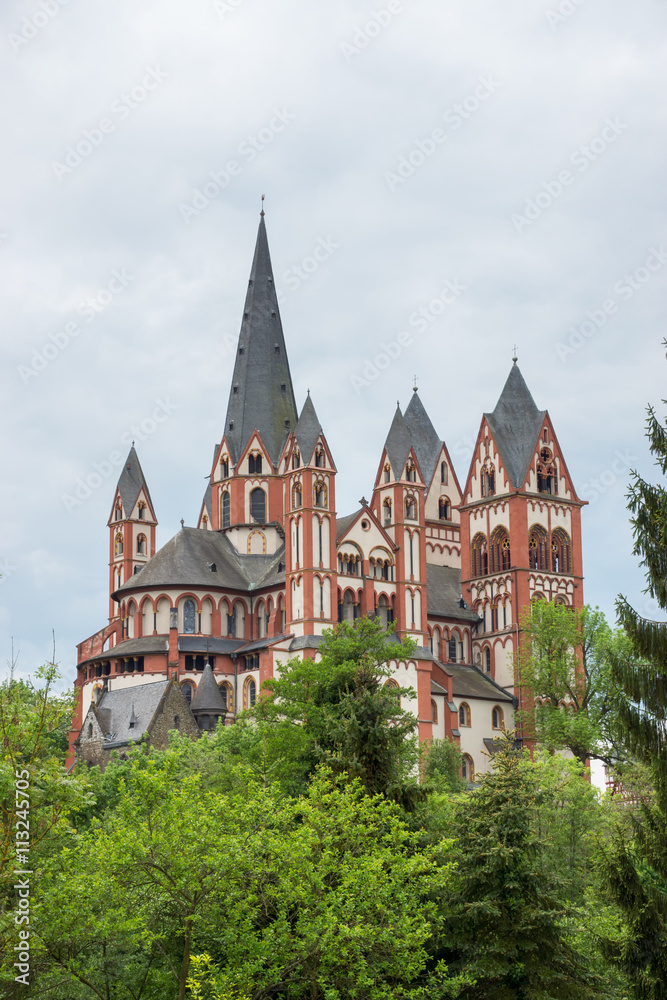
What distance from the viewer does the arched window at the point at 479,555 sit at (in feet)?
354

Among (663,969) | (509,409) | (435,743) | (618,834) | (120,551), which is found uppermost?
(509,409)

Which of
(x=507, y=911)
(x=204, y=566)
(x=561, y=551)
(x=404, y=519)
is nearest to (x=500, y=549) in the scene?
(x=561, y=551)

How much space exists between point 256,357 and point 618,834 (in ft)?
269

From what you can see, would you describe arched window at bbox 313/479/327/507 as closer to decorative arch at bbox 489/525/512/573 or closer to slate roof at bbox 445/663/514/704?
slate roof at bbox 445/663/514/704


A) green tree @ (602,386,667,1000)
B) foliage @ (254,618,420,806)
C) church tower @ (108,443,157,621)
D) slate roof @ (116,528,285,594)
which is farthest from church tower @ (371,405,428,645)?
green tree @ (602,386,667,1000)

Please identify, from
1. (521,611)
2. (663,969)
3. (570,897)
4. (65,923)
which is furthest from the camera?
(521,611)

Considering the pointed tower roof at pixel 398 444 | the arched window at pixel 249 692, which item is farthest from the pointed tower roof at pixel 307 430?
the arched window at pixel 249 692

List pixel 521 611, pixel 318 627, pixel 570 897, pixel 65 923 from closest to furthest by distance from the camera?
pixel 65 923, pixel 570 897, pixel 318 627, pixel 521 611

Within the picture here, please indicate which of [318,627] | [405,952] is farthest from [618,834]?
[318,627]

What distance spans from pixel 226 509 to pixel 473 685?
21179mm

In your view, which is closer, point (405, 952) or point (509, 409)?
point (405, 952)

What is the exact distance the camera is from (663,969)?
1059 inches

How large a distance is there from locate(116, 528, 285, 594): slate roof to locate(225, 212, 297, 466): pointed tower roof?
7154mm

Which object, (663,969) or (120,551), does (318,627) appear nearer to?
(120,551)
